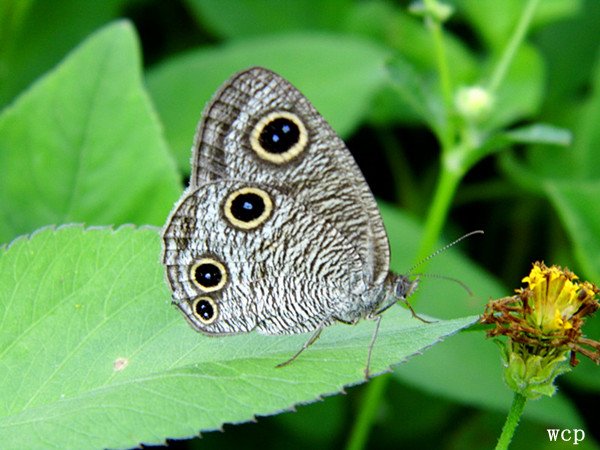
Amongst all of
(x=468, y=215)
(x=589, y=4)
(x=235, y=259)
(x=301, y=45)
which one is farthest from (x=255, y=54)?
(x=589, y=4)

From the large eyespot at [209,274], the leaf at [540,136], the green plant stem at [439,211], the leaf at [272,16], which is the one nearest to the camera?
the large eyespot at [209,274]

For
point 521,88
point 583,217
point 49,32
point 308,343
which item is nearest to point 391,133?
point 521,88

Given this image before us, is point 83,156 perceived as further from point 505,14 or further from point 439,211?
point 505,14

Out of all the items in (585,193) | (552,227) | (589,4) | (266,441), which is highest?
(589,4)

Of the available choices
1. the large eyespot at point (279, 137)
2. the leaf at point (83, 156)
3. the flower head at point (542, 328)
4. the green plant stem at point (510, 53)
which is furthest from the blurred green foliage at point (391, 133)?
the flower head at point (542, 328)

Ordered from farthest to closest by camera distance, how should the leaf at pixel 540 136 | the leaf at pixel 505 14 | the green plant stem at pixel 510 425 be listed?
1. the leaf at pixel 505 14
2. the leaf at pixel 540 136
3. the green plant stem at pixel 510 425

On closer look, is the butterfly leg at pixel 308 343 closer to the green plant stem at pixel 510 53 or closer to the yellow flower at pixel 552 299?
the yellow flower at pixel 552 299

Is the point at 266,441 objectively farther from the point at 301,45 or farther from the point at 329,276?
the point at 301,45
